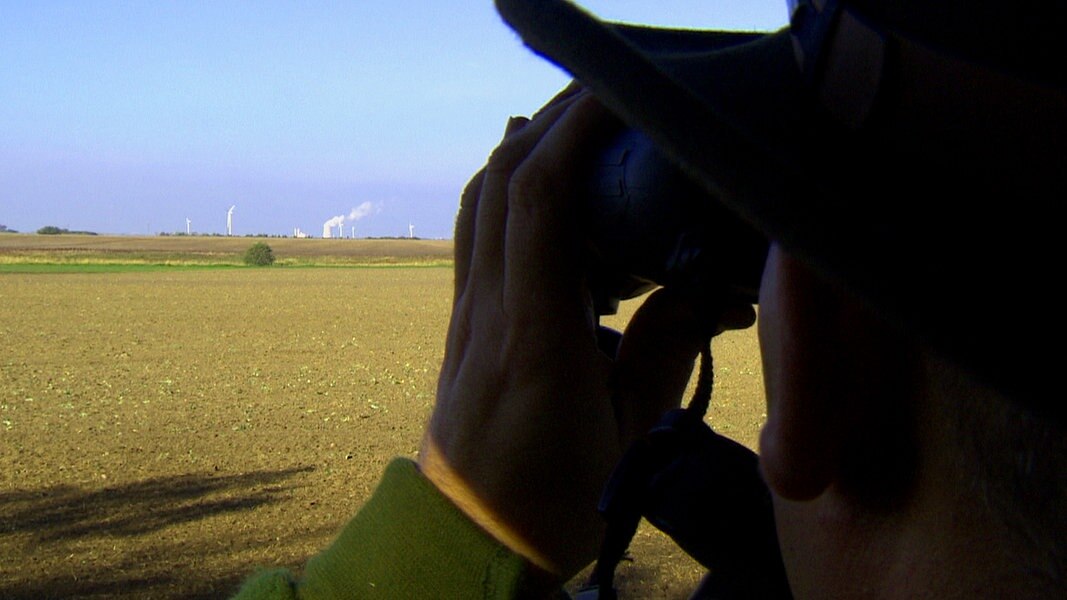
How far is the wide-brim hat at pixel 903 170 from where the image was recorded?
56cm

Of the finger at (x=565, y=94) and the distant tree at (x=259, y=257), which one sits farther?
the distant tree at (x=259, y=257)

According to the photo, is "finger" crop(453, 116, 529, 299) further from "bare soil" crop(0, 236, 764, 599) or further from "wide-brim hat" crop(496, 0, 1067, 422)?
"wide-brim hat" crop(496, 0, 1067, 422)

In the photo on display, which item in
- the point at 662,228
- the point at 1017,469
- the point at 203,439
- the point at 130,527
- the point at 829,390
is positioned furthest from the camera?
the point at 203,439

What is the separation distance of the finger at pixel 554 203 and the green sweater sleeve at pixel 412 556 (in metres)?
0.25

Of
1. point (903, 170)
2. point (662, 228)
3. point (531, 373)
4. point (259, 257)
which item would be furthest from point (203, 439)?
point (259, 257)

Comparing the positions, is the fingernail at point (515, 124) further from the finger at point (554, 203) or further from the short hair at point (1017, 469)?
the short hair at point (1017, 469)

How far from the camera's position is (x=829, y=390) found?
2.24ft

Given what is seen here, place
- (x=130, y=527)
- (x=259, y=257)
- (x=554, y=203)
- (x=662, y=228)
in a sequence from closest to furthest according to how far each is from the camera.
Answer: (x=662, y=228)
(x=554, y=203)
(x=130, y=527)
(x=259, y=257)

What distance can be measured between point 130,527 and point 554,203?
635 cm

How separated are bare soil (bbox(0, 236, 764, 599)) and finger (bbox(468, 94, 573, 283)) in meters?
0.54

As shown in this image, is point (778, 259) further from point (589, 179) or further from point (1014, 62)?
point (589, 179)

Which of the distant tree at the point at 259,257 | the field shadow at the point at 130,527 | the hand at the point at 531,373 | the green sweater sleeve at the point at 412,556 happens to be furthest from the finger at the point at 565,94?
the distant tree at the point at 259,257

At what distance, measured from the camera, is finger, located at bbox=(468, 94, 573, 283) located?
1250 millimetres

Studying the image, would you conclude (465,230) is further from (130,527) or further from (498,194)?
(130,527)
